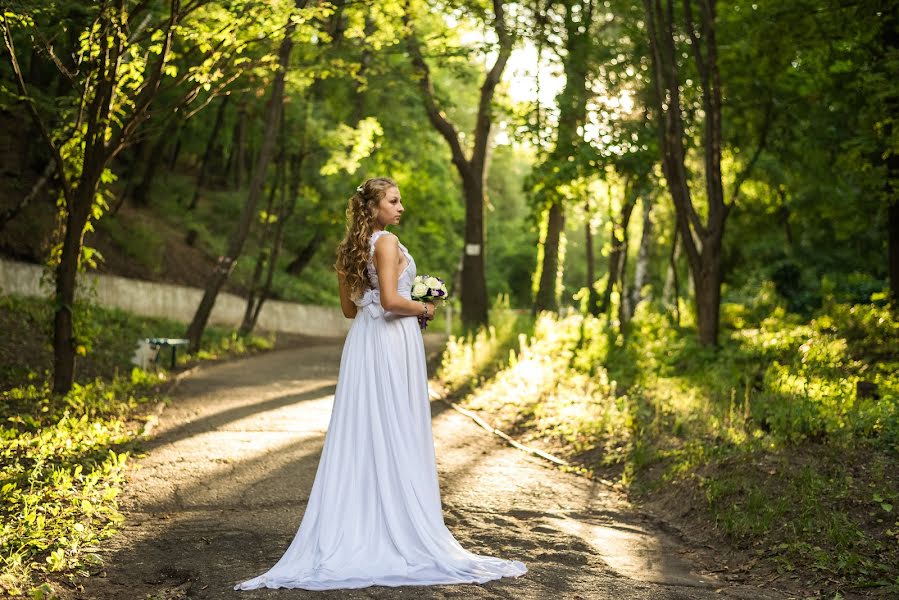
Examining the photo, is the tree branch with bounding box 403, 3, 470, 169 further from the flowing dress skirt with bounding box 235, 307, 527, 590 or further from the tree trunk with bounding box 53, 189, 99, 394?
the flowing dress skirt with bounding box 235, 307, 527, 590

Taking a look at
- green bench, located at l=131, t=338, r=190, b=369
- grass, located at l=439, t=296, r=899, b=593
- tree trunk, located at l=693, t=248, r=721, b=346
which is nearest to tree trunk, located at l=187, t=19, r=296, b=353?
green bench, located at l=131, t=338, r=190, b=369

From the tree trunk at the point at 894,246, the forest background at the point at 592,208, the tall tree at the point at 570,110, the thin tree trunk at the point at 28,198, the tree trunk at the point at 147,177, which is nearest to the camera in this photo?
the forest background at the point at 592,208

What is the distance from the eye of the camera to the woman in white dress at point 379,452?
247 inches

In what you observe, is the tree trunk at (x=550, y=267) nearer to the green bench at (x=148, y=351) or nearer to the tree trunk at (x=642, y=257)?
the tree trunk at (x=642, y=257)

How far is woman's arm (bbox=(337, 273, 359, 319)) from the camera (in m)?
6.78

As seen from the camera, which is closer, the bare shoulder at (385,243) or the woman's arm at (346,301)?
the bare shoulder at (385,243)

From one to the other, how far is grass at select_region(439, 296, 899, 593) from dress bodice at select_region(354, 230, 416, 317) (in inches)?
128

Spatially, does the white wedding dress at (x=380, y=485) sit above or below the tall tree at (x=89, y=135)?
below

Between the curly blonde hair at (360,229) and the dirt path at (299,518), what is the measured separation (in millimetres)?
1986

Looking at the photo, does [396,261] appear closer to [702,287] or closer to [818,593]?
[818,593]

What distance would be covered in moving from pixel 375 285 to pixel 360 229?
419 mm

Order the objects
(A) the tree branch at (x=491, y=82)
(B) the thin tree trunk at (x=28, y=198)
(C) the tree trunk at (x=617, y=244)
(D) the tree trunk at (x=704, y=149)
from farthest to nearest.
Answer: (C) the tree trunk at (x=617, y=244)
(A) the tree branch at (x=491, y=82)
(B) the thin tree trunk at (x=28, y=198)
(D) the tree trunk at (x=704, y=149)

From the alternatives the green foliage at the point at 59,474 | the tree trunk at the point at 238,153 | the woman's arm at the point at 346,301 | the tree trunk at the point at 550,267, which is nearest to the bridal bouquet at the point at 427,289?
the woman's arm at the point at 346,301

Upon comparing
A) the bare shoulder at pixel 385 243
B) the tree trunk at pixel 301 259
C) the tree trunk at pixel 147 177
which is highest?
the tree trunk at pixel 147 177
